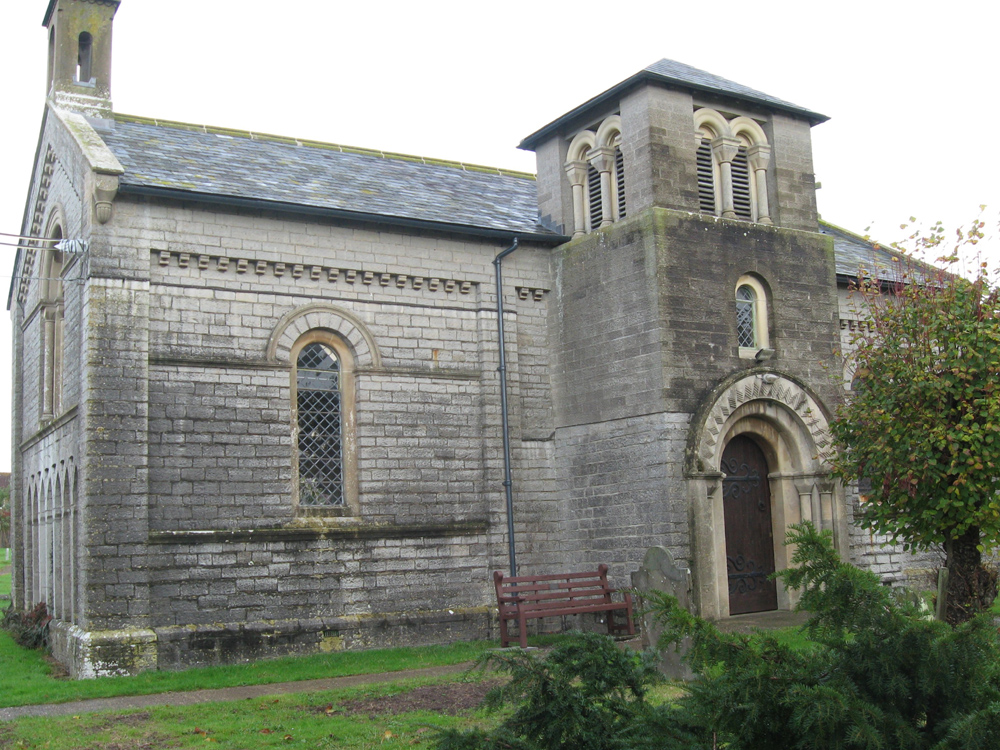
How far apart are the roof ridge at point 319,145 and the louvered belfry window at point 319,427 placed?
522 centimetres

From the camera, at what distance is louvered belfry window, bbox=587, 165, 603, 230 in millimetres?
17812

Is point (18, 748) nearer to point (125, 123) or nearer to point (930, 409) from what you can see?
point (930, 409)

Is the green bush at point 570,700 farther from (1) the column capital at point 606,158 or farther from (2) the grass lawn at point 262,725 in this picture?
(1) the column capital at point 606,158

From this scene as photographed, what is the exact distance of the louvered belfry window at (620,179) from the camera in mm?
17234

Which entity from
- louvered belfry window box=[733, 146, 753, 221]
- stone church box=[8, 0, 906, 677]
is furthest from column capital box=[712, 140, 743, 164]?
louvered belfry window box=[733, 146, 753, 221]

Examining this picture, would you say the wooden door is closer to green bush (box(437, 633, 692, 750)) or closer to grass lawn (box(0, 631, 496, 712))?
grass lawn (box(0, 631, 496, 712))

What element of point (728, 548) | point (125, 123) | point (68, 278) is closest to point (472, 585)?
point (728, 548)

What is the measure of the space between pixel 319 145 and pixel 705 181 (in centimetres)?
735

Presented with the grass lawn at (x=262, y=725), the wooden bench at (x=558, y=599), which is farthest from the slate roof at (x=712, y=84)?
the grass lawn at (x=262, y=725)

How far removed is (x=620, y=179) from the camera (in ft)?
56.9

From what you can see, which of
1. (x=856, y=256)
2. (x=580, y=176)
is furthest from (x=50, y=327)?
(x=856, y=256)

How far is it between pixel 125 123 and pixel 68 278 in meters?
3.71

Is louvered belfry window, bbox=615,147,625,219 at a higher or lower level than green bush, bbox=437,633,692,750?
higher

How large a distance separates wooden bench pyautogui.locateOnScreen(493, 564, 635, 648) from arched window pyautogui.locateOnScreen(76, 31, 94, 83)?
1138 cm
